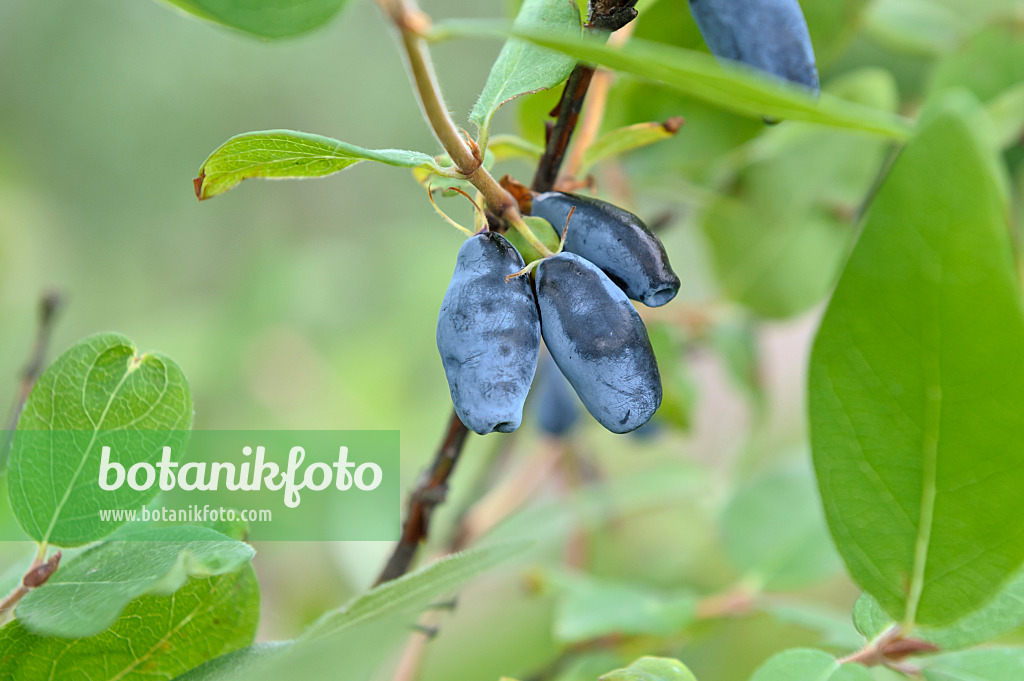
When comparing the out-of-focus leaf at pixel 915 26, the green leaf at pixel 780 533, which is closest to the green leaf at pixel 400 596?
the green leaf at pixel 780 533

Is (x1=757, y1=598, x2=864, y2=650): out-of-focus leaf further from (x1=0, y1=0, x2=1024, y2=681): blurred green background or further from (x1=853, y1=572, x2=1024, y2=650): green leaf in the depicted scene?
(x1=853, y1=572, x2=1024, y2=650): green leaf

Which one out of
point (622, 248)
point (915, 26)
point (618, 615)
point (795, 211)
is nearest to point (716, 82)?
point (622, 248)

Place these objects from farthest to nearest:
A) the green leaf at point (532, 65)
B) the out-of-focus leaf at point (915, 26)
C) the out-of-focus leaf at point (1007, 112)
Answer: the out-of-focus leaf at point (915, 26) < the out-of-focus leaf at point (1007, 112) < the green leaf at point (532, 65)

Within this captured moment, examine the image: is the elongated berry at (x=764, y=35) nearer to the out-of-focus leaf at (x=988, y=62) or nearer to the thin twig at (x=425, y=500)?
the thin twig at (x=425, y=500)

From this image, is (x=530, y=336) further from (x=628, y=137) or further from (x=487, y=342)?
(x=628, y=137)

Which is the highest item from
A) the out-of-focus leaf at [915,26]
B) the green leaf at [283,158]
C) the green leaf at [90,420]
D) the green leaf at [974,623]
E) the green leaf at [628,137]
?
the out-of-focus leaf at [915,26]

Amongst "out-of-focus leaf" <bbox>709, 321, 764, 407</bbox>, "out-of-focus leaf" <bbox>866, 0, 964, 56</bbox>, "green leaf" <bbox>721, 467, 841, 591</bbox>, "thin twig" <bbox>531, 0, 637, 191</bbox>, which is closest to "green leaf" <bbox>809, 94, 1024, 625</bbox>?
"thin twig" <bbox>531, 0, 637, 191</bbox>

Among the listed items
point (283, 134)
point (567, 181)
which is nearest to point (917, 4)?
point (567, 181)
